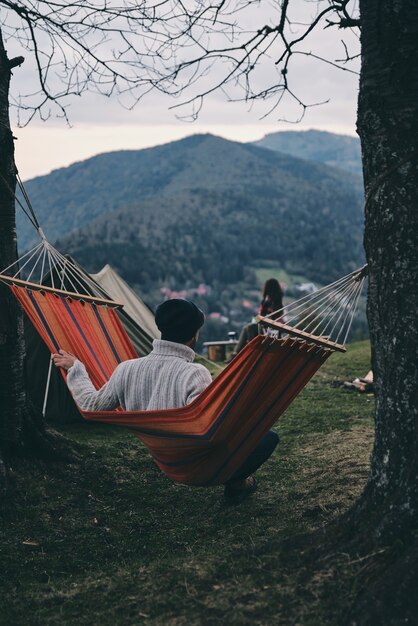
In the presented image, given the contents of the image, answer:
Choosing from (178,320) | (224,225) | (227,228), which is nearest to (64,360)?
(178,320)

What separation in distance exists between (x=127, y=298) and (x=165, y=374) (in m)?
4.75

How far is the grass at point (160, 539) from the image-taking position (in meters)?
2.33

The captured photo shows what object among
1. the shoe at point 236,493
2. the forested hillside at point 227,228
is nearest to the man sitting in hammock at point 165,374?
the shoe at point 236,493

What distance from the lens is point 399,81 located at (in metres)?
2.46

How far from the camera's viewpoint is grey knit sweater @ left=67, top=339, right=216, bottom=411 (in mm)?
2914

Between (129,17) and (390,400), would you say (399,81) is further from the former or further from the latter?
(129,17)

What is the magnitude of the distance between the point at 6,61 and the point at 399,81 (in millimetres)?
2174

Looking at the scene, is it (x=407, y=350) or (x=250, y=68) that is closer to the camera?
(x=407, y=350)

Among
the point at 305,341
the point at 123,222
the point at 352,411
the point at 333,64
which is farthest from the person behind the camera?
the point at 123,222

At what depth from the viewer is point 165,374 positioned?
9.66 feet

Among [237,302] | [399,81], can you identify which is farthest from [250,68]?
[237,302]

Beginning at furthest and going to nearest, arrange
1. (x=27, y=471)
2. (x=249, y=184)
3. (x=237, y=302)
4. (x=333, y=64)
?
(x=249, y=184) < (x=237, y=302) < (x=333, y=64) < (x=27, y=471)

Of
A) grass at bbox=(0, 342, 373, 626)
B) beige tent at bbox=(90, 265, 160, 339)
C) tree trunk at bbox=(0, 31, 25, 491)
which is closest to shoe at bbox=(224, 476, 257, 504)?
grass at bbox=(0, 342, 373, 626)

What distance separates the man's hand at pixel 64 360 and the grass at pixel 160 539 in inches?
26.4
